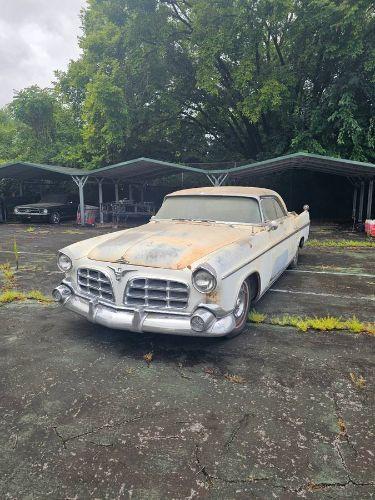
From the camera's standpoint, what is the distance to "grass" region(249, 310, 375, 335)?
446 centimetres

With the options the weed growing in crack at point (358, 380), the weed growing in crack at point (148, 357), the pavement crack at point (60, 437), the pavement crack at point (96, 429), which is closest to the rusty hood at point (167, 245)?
the weed growing in crack at point (148, 357)

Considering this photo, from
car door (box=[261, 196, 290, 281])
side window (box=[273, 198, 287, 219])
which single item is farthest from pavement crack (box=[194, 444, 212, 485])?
side window (box=[273, 198, 287, 219])

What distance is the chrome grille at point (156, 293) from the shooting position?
3645 millimetres

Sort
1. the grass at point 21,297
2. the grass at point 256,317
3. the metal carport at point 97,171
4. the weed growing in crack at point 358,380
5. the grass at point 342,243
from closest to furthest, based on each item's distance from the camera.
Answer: the weed growing in crack at point 358,380, the grass at point 256,317, the grass at point 21,297, the grass at point 342,243, the metal carport at point 97,171

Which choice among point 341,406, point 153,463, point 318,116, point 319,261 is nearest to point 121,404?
point 153,463

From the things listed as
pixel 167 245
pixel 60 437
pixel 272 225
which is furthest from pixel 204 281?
pixel 272 225

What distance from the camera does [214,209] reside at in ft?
18.1

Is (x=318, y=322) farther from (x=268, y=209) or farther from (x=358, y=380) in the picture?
(x=268, y=209)

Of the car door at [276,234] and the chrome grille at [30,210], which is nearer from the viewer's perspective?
the car door at [276,234]

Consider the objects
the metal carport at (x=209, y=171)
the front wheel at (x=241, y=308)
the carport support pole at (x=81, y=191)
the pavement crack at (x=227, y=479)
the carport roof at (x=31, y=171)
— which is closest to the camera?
the pavement crack at (x=227, y=479)

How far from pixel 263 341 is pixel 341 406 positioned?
51.4 inches

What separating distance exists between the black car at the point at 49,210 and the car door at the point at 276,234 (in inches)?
597

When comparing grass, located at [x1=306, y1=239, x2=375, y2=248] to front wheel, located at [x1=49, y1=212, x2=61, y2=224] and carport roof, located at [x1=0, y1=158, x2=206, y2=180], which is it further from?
front wheel, located at [x1=49, y1=212, x2=61, y2=224]

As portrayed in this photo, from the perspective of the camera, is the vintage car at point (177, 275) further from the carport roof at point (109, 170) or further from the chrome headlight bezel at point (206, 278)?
the carport roof at point (109, 170)
